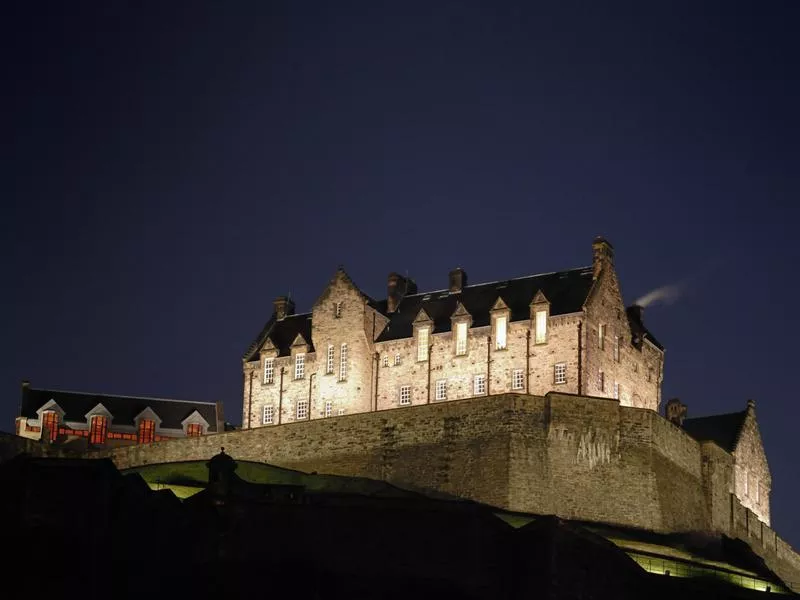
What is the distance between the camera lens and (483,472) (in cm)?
6384

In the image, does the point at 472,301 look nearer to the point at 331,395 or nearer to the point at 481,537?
the point at 331,395

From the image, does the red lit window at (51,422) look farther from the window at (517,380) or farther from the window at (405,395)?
the window at (517,380)

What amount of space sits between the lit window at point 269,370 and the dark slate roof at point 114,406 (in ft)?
38.0

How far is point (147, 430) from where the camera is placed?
88.5 meters

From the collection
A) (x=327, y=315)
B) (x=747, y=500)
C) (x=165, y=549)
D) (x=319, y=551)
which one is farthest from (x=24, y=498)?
(x=747, y=500)

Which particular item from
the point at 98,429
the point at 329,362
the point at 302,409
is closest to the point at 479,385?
the point at 329,362

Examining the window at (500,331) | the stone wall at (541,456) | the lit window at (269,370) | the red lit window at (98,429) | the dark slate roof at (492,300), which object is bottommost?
the stone wall at (541,456)

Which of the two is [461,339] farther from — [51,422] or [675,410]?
[51,422]

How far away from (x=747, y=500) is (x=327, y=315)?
25.2 m

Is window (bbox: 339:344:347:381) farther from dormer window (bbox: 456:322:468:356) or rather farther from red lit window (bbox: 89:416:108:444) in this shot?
red lit window (bbox: 89:416:108:444)

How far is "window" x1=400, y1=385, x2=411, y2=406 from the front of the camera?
245ft

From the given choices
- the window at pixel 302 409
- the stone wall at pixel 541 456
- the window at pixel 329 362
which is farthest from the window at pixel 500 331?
the window at pixel 302 409

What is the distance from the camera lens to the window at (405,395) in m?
74.5

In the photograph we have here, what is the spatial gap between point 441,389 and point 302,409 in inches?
351
